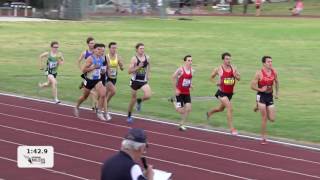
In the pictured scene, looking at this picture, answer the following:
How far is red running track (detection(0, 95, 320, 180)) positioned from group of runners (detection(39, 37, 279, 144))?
0.45m

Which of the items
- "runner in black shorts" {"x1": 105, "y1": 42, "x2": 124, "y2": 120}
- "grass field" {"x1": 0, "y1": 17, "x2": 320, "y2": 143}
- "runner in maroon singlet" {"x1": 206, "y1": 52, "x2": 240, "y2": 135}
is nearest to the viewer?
"runner in maroon singlet" {"x1": 206, "y1": 52, "x2": 240, "y2": 135}

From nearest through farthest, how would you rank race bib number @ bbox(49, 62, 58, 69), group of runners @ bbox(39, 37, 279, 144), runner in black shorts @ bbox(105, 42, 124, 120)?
group of runners @ bbox(39, 37, 279, 144) → runner in black shorts @ bbox(105, 42, 124, 120) → race bib number @ bbox(49, 62, 58, 69)

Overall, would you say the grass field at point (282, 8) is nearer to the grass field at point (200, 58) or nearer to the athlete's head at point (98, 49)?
the grass field at point (200, 58)

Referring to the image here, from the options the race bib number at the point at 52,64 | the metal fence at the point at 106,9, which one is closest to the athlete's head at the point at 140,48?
the race bib number at the point at 52,64

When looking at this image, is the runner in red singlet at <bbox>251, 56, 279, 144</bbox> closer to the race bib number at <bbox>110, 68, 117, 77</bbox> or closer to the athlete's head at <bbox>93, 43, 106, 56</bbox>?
the athlete's head at <bbox>93, 43, 106, 56</bbox>

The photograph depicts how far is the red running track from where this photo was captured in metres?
11.6

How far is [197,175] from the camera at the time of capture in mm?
11500

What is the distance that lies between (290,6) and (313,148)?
2317 inches

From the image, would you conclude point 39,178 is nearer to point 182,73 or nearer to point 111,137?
point 111,137

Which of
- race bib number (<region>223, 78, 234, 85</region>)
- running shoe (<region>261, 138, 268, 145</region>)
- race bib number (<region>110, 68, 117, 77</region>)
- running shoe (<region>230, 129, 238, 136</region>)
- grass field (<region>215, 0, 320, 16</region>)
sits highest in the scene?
race bib number (<region>223, 78, 234, 85</region>)

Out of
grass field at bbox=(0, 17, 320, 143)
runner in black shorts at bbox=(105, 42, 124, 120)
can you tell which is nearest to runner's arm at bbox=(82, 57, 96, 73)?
runner in black shorts at bbox=(105, 42, 124, 120)

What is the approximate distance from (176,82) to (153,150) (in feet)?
8.27

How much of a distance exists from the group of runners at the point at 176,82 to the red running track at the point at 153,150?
45 cm

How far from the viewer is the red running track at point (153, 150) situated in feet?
38.1
